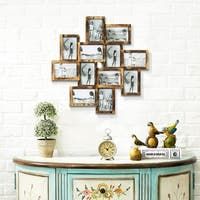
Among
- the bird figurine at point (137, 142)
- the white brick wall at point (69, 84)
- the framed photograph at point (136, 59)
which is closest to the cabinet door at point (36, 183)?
the white brick wall at point (69, 84)

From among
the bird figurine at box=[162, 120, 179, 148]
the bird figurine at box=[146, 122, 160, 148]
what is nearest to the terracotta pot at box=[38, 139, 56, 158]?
the bird figurine at box=[146, 122, 160, 148]

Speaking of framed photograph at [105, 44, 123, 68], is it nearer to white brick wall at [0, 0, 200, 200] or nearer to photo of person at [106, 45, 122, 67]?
photo of person at [106, 45, 122, 67]

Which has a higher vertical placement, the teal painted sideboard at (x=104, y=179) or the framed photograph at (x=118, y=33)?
the framed photograph at (x=118, y=33)

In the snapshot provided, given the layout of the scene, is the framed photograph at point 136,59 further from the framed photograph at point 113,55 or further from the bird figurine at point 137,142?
the bird figurine at point 137,142

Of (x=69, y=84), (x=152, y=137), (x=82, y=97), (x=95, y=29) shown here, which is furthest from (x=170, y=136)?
(x=95, y=29)

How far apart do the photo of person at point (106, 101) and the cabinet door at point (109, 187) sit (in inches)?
26.1

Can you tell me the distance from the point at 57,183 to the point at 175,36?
1451mm

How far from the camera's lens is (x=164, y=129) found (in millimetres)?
3736

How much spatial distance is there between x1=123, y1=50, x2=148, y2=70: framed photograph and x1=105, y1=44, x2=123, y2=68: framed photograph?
0.15 ft

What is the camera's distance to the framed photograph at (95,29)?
12.8 ft

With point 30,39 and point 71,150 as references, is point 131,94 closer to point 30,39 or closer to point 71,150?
point 71,150

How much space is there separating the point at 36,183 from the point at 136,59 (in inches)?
47.6

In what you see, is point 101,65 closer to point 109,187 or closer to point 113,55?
point 113,55

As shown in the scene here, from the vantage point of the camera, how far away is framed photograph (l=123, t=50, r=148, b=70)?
12.8ft
